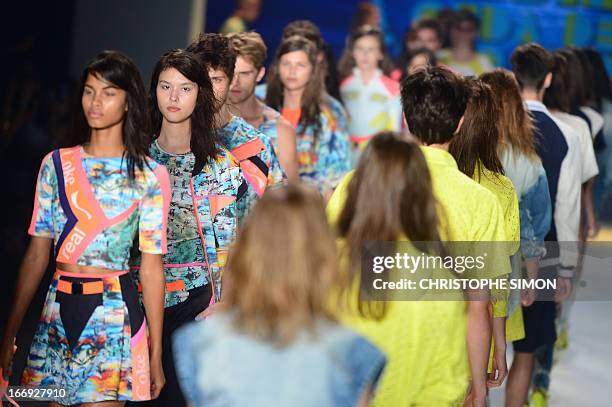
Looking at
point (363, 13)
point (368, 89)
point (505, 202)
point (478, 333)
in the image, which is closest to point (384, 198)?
point (478, 333)

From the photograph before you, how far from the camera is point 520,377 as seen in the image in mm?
4758

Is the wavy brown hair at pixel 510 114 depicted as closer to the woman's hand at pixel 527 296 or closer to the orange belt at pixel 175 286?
the woman's hand at pixel 527 296

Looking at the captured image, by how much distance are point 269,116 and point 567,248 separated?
130 cm

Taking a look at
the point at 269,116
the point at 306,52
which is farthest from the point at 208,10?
the point at 269,116

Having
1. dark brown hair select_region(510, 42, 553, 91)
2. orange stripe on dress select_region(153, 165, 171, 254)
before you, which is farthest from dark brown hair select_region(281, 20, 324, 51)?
orange stripe on dress select_region(153, 165, 171, 254)

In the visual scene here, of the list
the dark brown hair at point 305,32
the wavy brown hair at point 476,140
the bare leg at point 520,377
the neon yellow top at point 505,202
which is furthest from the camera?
the dark brown hair at point 305,32

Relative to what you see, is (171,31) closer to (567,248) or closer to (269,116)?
(269,116)

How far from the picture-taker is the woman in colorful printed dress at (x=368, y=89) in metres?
7.14

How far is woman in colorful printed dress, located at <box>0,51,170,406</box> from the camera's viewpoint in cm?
318

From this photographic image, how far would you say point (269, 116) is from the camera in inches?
195

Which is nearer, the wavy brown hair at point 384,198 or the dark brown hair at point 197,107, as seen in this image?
the wavy brown hair at point 384,198

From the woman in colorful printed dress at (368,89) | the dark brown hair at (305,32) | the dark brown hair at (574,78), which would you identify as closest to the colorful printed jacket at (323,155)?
the dark brown hair at (305,32)

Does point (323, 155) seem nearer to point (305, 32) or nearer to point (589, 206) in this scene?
point (305, 32)

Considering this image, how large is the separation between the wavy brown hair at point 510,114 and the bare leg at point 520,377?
928mm
